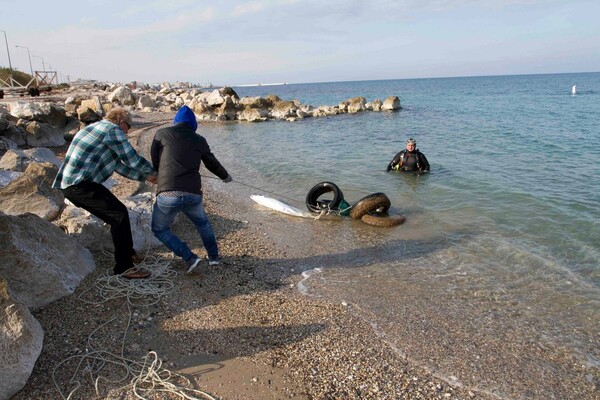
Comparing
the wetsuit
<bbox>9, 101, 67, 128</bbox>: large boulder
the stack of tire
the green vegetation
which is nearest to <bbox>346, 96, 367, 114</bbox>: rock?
<bbox>9, 101, 67, 128</bbox>: large boulder

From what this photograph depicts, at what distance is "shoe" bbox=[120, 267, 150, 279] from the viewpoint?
5.46m

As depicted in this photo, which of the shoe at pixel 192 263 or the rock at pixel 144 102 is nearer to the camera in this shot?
the shoe at pixel 192 263

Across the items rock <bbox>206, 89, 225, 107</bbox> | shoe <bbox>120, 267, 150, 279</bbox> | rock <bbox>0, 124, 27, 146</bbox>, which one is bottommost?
shoe <bbox>120, 267, 150, 279</bbox>

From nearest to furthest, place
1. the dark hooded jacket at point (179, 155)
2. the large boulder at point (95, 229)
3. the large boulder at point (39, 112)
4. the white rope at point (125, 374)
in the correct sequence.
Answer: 1. the white rope at point (125, 374)
2. the dark hooded jacket at point (179, 155)
3. the large boulder at point (95, 229)
4. the large boulder at point (39, 112)

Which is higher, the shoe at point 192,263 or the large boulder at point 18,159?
the large boulder at point 18,159

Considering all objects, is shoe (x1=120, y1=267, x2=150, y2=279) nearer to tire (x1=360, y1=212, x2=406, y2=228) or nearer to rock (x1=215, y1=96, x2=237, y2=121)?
tire (x1=360, y1=212, x2=406, y2=228)

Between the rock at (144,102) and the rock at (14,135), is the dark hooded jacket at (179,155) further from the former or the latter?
the rock at (144,102)

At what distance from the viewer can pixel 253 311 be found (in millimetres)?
5031

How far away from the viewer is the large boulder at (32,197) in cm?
651

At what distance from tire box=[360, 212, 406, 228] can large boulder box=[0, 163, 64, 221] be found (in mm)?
5977

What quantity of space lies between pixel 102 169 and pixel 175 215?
1077 mm

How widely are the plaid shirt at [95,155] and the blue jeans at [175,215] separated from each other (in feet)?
2.15

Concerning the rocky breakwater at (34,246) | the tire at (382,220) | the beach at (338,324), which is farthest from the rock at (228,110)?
the beach at (338,324)

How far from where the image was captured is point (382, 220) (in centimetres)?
898
